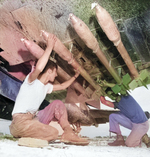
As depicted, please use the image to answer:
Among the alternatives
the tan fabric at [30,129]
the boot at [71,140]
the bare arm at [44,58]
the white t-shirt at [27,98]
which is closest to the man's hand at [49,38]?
the bare arm at [44,58]

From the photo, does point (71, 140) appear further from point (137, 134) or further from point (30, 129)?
point (137, 134)

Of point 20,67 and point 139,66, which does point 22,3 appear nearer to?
point 20,67

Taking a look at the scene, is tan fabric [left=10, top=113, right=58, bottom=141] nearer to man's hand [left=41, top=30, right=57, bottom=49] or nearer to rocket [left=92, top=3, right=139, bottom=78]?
man's hand [left=41, top=30, right=57, bottom=49]

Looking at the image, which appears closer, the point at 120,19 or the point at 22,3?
the point at 22,3

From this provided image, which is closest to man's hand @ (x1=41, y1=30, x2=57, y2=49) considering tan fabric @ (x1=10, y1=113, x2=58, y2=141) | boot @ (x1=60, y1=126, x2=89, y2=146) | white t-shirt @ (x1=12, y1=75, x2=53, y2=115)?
white t-shirt @ (x1=12, y1=75, x2=53, y2=115)

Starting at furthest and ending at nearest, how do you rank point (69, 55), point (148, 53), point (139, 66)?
point (139, 66)
point (148, 53)
point (69, 55)

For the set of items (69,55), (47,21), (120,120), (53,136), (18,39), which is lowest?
(53,136)

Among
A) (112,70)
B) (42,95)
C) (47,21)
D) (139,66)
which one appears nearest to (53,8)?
(47,21)

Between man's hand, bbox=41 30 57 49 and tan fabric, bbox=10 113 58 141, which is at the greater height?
man's hand, bbox=41 30 57 49

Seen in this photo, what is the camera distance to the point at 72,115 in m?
4.59

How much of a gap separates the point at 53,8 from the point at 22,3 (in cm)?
44

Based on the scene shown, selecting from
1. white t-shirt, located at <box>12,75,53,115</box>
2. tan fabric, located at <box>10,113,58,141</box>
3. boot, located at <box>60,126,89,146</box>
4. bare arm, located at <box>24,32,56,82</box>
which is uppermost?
bare arm, located at <box>24,32,56,82</box>

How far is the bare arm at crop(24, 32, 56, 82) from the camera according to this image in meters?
2.27

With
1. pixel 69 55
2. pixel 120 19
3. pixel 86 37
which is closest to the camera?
pixel 86 37
